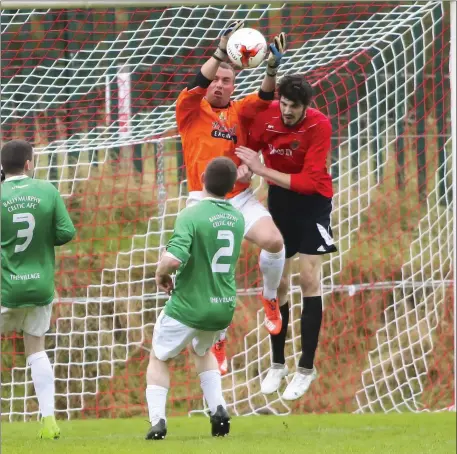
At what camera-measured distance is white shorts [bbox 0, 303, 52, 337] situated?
708 centimetres

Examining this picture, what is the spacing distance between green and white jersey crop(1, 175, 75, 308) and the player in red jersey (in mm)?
1254

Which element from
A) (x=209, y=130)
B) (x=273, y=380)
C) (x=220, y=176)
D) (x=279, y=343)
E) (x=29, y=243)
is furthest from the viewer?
(x=279, y=343)

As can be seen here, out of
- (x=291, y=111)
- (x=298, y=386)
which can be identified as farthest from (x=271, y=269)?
(x=291, y=111)

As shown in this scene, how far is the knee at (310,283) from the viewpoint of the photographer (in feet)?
24.8

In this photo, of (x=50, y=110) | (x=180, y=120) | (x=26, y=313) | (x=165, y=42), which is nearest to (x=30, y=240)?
(x=26, y=313)

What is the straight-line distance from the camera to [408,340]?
11.0 meters

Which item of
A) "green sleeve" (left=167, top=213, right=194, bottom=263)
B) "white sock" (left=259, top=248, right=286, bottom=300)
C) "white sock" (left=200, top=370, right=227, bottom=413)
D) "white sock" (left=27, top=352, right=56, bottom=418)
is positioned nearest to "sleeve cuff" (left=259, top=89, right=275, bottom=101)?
"white sock" (left=259, top=248, right=286, bottom=300)

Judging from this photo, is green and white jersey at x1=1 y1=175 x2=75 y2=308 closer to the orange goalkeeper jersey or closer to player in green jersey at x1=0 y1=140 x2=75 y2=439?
player in green jersey at x1=0 y1=140 x2=75 y2=439

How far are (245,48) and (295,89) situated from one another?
67cm

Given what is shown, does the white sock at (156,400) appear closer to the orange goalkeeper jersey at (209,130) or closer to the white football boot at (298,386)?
the white football boot at (298,386)

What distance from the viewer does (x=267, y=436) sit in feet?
24.2

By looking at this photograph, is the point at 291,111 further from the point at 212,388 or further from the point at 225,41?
the point at 212,388

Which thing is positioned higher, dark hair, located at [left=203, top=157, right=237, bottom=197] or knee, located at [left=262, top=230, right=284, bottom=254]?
dark hair, located at [left=203, top=157, right=237, bottom=197]

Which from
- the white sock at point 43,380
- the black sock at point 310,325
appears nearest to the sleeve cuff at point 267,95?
the black sock at point 310,325
